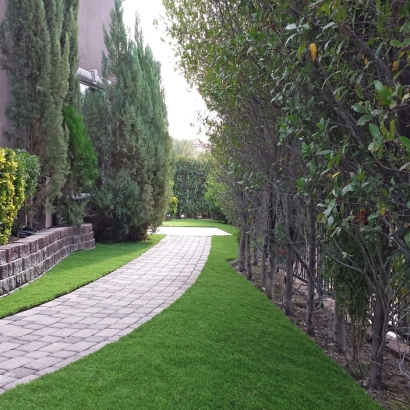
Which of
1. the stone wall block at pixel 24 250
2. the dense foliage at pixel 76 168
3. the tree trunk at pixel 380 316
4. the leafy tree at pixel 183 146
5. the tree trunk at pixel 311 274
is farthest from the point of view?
the leafy tree at pixel 183 146

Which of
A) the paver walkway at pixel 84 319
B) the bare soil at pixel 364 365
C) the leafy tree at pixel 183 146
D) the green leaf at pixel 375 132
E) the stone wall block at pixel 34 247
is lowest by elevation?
the bare soil at pixel 364 365

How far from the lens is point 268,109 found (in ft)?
16.6

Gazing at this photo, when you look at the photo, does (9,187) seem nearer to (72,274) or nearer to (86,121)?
(72,274)

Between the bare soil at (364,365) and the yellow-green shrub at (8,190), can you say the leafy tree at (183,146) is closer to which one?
the yellow-green shrub at (8,190)

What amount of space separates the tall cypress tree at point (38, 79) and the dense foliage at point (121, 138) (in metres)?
2.75

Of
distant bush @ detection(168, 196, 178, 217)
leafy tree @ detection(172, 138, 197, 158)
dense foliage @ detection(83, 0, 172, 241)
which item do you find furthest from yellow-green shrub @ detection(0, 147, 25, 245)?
leafy tree @ detection(172, 138, 197, 158)

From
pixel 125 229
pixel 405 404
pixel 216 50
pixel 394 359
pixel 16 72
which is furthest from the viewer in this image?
pixel 125 229

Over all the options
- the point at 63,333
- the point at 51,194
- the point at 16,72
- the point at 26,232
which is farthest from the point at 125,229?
the point at 63,333

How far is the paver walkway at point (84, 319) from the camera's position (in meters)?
3.69

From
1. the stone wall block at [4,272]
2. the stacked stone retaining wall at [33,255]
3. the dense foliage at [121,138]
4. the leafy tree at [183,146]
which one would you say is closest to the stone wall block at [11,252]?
the stacked stone retaining wall at [33,255]

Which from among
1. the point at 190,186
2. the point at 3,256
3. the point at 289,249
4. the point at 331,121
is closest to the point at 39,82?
the point at 3,256

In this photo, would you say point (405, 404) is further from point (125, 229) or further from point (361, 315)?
point (125, 229)

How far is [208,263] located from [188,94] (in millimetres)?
3616

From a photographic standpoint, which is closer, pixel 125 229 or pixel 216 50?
pixel 216 50
